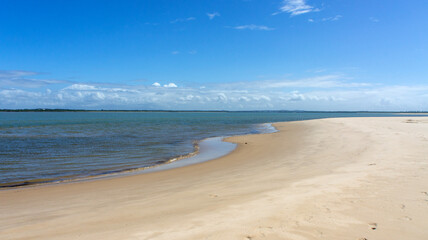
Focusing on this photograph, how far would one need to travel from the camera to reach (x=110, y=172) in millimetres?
11570

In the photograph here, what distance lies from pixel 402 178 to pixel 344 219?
395 cm

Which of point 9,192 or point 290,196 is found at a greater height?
point 290,196

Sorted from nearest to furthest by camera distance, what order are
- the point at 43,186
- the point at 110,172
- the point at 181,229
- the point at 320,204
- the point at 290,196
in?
the point at 181,229 < the point at 320,204 < the point at 290,196 < the point at 43,186 < the point at 110,172

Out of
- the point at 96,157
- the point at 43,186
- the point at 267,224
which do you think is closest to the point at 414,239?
the point at 267,224

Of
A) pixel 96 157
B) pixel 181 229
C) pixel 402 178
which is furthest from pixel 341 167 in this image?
pixel 96 157

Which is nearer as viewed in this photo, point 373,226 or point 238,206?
point 373,226

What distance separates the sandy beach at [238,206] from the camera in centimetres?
457

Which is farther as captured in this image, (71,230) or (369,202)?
(369,202)

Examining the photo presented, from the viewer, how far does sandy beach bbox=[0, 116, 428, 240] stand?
457 centimetres

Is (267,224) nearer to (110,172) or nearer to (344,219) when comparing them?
(344,219)

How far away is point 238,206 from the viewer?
579 cm

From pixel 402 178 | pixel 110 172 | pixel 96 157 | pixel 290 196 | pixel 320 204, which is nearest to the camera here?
pixel 320 204

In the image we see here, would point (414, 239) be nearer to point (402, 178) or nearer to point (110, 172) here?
point (402, 178)

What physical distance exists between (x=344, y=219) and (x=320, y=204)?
81 cm
